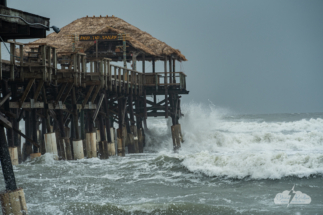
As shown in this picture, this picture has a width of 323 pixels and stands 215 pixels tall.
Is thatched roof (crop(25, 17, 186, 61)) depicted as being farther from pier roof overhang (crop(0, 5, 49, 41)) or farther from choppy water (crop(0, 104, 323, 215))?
pier roof overhang (crop(0, 5, 49, 41))

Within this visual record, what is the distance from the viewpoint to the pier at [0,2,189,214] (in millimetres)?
13008

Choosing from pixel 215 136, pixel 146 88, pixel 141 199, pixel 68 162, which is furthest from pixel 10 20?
pixel 215 136

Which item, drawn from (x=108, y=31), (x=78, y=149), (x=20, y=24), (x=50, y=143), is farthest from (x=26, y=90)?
(x=108, y=31)

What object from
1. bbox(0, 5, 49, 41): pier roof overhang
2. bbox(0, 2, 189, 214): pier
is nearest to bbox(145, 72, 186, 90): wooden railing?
bbox(0, 2, 189, 214): pier

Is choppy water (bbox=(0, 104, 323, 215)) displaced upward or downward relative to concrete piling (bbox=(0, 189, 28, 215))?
downward

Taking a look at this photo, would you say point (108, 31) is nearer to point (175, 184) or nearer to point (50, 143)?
point (50, 143)

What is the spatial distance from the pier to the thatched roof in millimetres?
58

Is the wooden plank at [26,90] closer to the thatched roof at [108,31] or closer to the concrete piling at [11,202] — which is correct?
the concrete piling at [11,202]

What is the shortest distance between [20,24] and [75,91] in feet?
32.8

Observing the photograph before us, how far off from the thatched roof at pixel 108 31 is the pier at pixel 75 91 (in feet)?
0.19

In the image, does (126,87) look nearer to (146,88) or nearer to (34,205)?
(146,88)

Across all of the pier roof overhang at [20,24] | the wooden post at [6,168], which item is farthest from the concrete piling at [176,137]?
the wooden post at [6,168]

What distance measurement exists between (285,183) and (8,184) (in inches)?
281

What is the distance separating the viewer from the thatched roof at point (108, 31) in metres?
23.9
